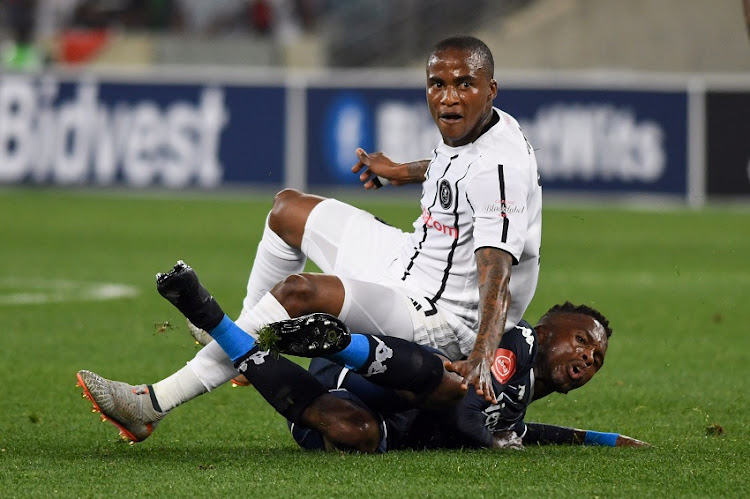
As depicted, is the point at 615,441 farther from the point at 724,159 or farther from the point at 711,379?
the point at 724,159

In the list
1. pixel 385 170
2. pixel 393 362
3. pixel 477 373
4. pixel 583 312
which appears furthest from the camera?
pixel 385 170

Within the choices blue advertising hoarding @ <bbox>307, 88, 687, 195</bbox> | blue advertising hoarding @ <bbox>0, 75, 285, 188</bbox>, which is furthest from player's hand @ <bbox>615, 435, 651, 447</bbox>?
blue advertising hoarding @ <bbox>0, 75, 285, 188</bbox>

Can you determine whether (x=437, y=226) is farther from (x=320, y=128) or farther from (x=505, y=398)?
(x=320, y=128)

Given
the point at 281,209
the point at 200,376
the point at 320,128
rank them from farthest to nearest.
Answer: the point at 320,128 < the point at 281,209 < the point at 200,376

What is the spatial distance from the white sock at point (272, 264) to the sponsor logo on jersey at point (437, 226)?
665 millimetres

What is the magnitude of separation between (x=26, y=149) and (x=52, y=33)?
6795mm

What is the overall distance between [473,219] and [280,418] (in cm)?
140

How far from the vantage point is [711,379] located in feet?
23.2

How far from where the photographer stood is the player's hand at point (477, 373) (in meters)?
4.55

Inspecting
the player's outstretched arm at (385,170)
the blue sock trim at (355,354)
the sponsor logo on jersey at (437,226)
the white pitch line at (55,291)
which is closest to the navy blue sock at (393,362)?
the blue sock trim at (355,354)

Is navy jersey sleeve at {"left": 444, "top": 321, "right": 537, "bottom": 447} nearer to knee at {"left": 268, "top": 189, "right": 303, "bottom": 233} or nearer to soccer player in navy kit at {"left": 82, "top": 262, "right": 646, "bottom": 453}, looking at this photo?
soccer player in navy kit at {"left": 82, "top": 262, "right": 646, "bottom": 453}

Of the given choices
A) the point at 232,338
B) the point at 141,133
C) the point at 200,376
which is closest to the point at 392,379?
the point at 232,338

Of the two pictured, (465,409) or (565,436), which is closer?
(465,409)

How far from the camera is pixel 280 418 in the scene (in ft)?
19.5
